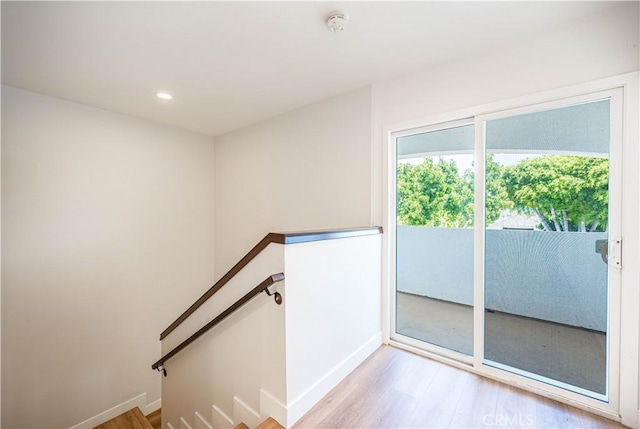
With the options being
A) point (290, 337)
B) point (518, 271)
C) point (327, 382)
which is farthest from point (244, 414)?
point (518, 271)

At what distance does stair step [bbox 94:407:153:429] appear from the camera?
110 inches

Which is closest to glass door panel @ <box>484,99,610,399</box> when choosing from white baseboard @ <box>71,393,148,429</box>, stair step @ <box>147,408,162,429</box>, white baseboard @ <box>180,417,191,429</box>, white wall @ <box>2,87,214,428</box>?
white baseboard @ <box>180,417,191,429</box>

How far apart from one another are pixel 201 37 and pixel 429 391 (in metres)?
2.86

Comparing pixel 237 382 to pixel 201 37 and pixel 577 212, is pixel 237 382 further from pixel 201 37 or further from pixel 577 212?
pixel 577 212

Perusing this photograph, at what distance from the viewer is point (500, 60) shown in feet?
6.06

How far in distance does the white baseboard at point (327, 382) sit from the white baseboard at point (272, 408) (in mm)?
29

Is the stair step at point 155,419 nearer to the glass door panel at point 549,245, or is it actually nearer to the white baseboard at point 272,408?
the white baseboard at point 272,408

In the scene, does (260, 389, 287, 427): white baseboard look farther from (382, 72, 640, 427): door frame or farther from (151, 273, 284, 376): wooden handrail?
(382, 72, 640, 427): door frame

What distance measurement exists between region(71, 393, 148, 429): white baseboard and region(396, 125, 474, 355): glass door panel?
3.30 meters

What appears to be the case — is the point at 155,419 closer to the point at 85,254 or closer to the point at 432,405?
the point at 85,254

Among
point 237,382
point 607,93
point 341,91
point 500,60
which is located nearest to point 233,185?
point 341,91

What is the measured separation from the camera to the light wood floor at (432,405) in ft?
4.87
